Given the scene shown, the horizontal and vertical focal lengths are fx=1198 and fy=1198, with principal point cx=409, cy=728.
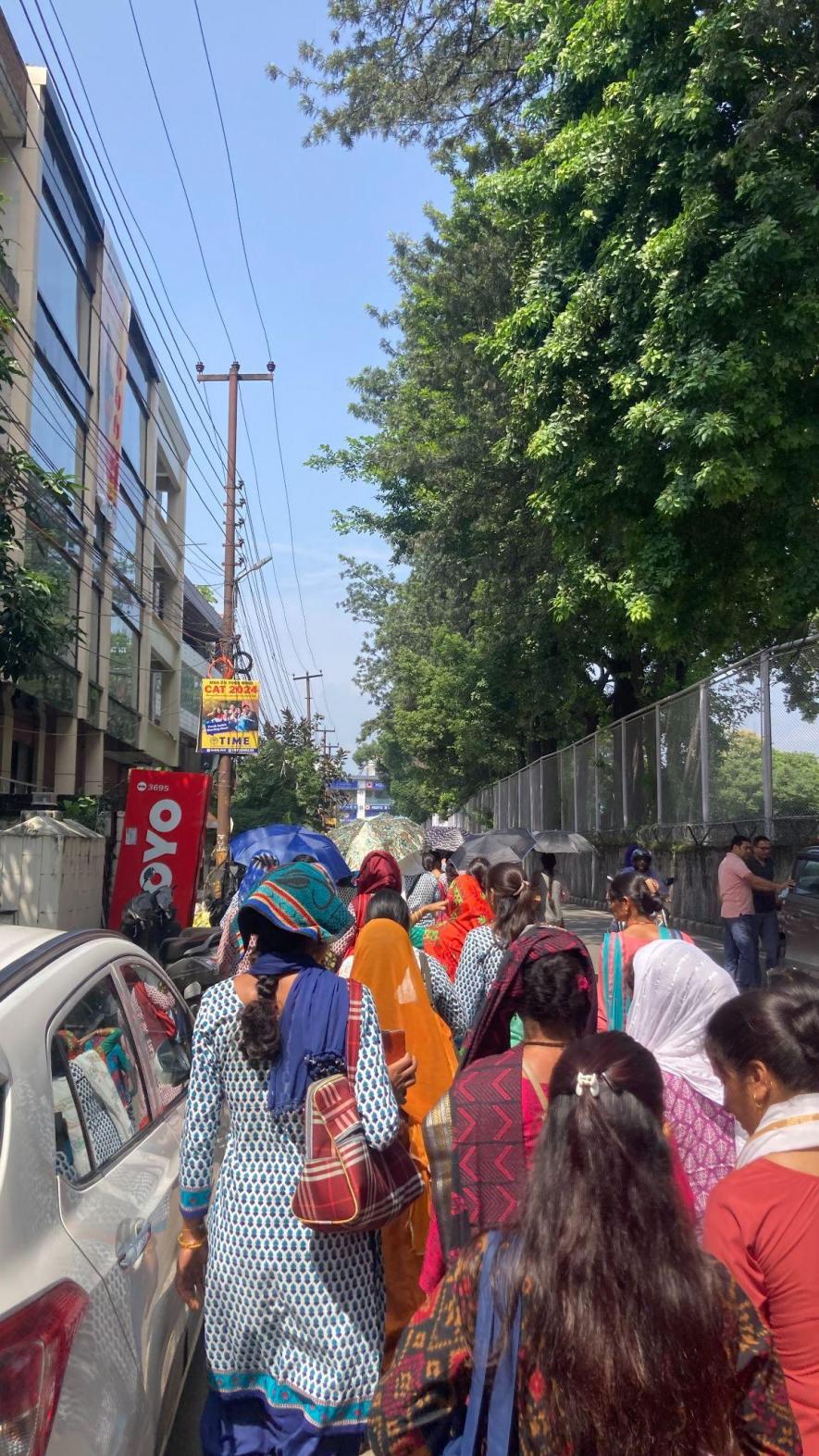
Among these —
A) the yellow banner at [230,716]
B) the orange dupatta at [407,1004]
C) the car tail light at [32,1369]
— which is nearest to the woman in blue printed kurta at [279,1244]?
the car tail light at [32,1369]

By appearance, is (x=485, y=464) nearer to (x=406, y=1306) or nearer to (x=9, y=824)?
(x=9, y=824)

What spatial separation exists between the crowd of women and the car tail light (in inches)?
22.0

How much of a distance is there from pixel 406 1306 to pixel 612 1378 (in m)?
1.42

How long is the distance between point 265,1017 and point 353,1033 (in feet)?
0.67

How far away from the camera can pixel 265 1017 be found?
2727 mm

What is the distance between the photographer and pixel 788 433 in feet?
35.1

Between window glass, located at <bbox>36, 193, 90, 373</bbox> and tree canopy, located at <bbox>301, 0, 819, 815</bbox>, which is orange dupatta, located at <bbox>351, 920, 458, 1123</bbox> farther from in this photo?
window glass, located at <bbox>36, 193, 90, 373</bbox>

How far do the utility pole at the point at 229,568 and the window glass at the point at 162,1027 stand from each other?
16.9 metres

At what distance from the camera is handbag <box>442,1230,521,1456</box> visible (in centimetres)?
167

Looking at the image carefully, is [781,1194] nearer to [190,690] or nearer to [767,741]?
[767,741]

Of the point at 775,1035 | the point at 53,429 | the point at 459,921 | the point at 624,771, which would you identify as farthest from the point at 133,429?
the point at 775,1035

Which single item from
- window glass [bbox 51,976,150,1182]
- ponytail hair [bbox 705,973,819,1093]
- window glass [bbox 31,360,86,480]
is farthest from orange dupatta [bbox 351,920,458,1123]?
window glass [bbox 31,360,86,480]

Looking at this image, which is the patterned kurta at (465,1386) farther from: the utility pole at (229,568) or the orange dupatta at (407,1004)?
the utility pole at (229,568)

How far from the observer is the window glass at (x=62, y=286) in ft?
67.9
